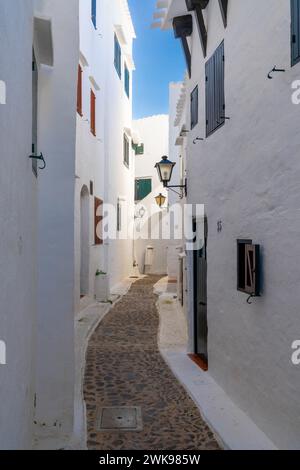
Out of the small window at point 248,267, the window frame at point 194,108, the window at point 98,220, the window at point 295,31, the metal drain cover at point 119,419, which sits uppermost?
the window frame at point 194,108

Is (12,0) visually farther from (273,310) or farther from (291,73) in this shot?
(273,310)

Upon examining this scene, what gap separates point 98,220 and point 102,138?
2948 millimetres

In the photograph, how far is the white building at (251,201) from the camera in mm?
4059

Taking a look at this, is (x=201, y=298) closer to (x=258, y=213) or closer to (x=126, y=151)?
(x=258, y=213)

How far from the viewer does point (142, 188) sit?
27578mm

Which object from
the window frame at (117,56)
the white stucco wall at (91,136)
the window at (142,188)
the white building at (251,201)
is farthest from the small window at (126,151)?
the white building at (251,201)

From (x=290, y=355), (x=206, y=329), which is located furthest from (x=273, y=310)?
(x=206, y=329)

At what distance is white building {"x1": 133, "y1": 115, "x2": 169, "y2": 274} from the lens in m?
25.4

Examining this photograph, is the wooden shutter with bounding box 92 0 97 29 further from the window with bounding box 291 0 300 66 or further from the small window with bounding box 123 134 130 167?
the window with bounding box 291 0 300 66

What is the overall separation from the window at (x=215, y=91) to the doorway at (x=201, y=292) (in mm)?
1626

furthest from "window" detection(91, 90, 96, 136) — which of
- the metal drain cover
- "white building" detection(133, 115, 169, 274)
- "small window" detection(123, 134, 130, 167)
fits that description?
"white building" detection(133, 115, 169, 274)

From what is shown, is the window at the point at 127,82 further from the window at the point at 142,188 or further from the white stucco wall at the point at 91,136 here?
the window at the point at 142,188

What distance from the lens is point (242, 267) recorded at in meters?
5.41

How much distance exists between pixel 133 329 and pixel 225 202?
5.32 meters
